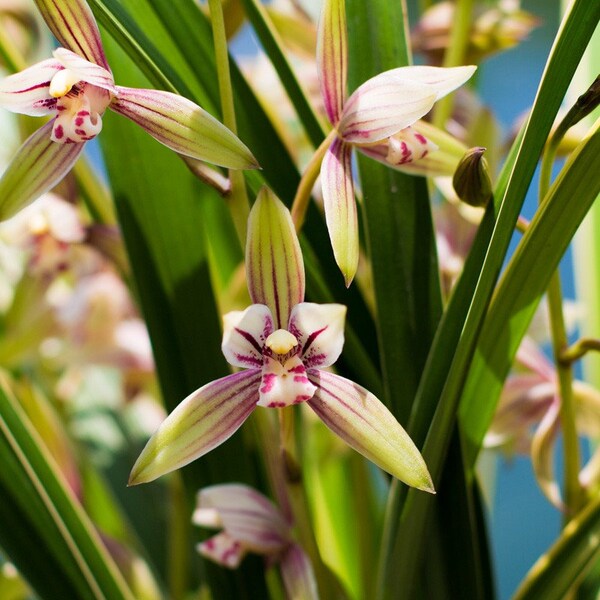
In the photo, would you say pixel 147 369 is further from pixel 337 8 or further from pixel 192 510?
pixel 337 8

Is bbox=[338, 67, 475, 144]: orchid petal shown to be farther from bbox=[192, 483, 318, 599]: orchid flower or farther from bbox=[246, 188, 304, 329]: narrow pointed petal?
bbox=[192, 483, 318, 599]: orchid flower

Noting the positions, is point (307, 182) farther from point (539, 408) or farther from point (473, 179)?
point (539, 408)

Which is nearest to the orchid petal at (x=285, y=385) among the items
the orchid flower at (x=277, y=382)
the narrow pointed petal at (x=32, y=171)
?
the orchid flower at (x=277, y=382)

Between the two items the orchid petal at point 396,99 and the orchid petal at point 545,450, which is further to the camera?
the orchid petal at point 545,450

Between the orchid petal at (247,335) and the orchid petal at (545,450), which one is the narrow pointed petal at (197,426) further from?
the orchid petal at (545,450)

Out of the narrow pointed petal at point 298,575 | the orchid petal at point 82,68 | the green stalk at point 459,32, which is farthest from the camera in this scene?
the green stalk at point 459,32

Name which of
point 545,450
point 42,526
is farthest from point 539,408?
point 42,526

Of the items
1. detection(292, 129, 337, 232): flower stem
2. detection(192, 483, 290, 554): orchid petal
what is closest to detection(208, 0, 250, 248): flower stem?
detection(292, 129, 337, 232): flower stem
